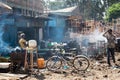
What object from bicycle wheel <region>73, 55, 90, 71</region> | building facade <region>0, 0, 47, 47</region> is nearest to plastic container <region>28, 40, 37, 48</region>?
bicycle wheel <region>73, 55, 90, 71</region>

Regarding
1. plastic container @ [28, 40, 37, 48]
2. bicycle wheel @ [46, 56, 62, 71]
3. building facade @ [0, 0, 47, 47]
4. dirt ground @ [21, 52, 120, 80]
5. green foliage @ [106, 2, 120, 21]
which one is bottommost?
dirt ground @ [21, 52, 120, 80]

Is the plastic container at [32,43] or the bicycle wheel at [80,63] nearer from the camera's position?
the plastic container at [32,43]

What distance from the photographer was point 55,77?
11.7m

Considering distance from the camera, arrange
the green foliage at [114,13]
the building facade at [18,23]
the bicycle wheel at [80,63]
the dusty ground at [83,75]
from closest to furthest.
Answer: the dusty ground at [83,75]
the bicycle wheel at [80,63]
the building facade at [18,23]
the green foliage at [114,13]

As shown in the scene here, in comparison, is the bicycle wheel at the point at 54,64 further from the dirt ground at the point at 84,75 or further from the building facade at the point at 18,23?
the building facade at the point at 18,23

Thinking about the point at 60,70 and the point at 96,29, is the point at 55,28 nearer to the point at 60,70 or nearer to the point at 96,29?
the point at 96,29

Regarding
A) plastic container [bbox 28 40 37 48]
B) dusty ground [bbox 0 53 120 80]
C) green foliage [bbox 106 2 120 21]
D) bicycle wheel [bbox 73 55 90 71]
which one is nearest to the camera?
dusty ground [bbox 0 53 120 80]

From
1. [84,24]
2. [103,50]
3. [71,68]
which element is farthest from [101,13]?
[71,68]

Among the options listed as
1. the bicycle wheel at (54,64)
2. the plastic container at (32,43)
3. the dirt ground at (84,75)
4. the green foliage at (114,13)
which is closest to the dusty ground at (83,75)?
the dirt ground at (84,75)

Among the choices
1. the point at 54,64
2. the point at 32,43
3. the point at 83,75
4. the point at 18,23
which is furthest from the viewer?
the point at 18,23

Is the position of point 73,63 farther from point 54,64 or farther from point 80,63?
point 54,64

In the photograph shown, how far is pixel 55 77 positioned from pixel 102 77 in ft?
6.68

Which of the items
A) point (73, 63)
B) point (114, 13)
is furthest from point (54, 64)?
point (114, 13)

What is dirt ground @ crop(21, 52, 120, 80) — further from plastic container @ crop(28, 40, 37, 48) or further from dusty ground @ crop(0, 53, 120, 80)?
plastic container @ crop(28, 40, 37, 48)
